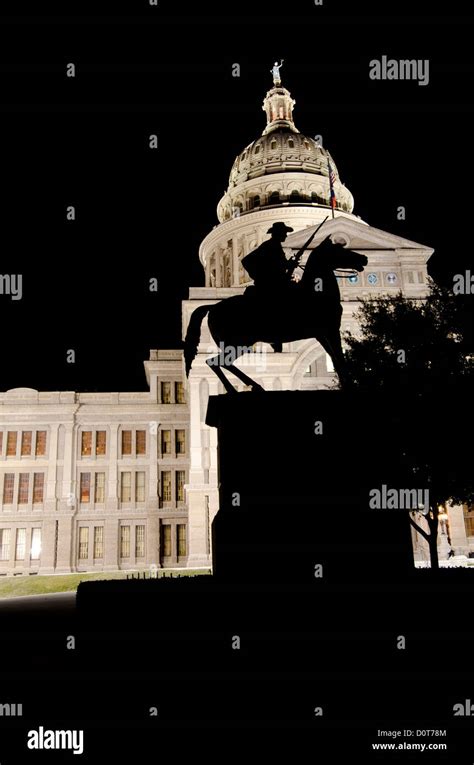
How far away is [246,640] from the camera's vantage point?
27.7 feet

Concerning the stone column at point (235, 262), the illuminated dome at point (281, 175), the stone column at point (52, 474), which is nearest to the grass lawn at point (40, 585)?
the stone column at point (52, 474)

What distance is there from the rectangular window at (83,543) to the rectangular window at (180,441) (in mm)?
10655

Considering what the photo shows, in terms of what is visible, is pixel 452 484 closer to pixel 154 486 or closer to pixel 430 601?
pixel 430 601

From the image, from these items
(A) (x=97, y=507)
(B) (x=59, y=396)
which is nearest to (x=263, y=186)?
(B) (x=59, y=396)

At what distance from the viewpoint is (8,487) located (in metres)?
53.8

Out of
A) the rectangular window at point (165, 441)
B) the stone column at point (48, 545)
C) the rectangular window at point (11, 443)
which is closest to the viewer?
the stone column at point (48, 545)

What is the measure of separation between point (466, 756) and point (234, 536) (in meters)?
5.00

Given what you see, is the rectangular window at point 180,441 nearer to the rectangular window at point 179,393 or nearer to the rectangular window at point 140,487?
the rectangular window at point 179,393

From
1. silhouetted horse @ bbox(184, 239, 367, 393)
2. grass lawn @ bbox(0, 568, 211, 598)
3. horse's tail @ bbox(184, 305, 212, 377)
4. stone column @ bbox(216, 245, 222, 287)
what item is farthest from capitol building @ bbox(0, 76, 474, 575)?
silhouetted horse @ bbox(184, 239, 367, 393)

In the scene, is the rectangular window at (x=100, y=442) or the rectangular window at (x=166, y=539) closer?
the rectangular window at (x=166, y=539)

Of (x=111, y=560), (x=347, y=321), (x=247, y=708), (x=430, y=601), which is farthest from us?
(x=111, y=560)

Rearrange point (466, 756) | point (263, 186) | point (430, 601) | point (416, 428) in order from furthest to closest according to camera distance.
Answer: point (263, 186)
point (416, 428)
point (430, 601)
point (466, 756)

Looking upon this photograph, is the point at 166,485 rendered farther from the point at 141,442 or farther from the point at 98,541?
the point at 98,541

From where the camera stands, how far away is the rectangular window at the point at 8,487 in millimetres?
53406
